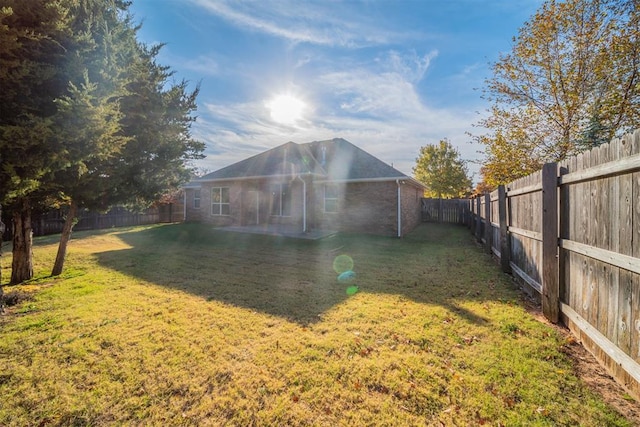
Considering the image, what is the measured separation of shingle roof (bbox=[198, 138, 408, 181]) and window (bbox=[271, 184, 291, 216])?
1.25 m

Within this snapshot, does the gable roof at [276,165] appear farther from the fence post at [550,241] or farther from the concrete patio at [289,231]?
the fence post at [550,241]

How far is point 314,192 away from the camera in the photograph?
14.7 metres

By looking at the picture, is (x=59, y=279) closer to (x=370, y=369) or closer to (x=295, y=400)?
(x=295, y=400)

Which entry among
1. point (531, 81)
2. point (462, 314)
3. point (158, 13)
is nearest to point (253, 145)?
point (158, 13)

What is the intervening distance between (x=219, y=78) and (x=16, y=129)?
26.1 ft

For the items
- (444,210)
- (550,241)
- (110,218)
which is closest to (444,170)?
(444,210)

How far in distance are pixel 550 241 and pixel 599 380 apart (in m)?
1.73

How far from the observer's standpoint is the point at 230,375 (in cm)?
275

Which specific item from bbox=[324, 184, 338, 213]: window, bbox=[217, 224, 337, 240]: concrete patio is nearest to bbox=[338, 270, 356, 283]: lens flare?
bbox=[217, 224, 337, 240]: concrete patio

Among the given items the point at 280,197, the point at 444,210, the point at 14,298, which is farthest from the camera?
the point at 444,210

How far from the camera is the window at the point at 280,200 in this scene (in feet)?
50.3

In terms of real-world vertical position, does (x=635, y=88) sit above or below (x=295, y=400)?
above

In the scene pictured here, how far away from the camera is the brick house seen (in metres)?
13.2

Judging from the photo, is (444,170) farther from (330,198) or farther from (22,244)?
(22,244)
